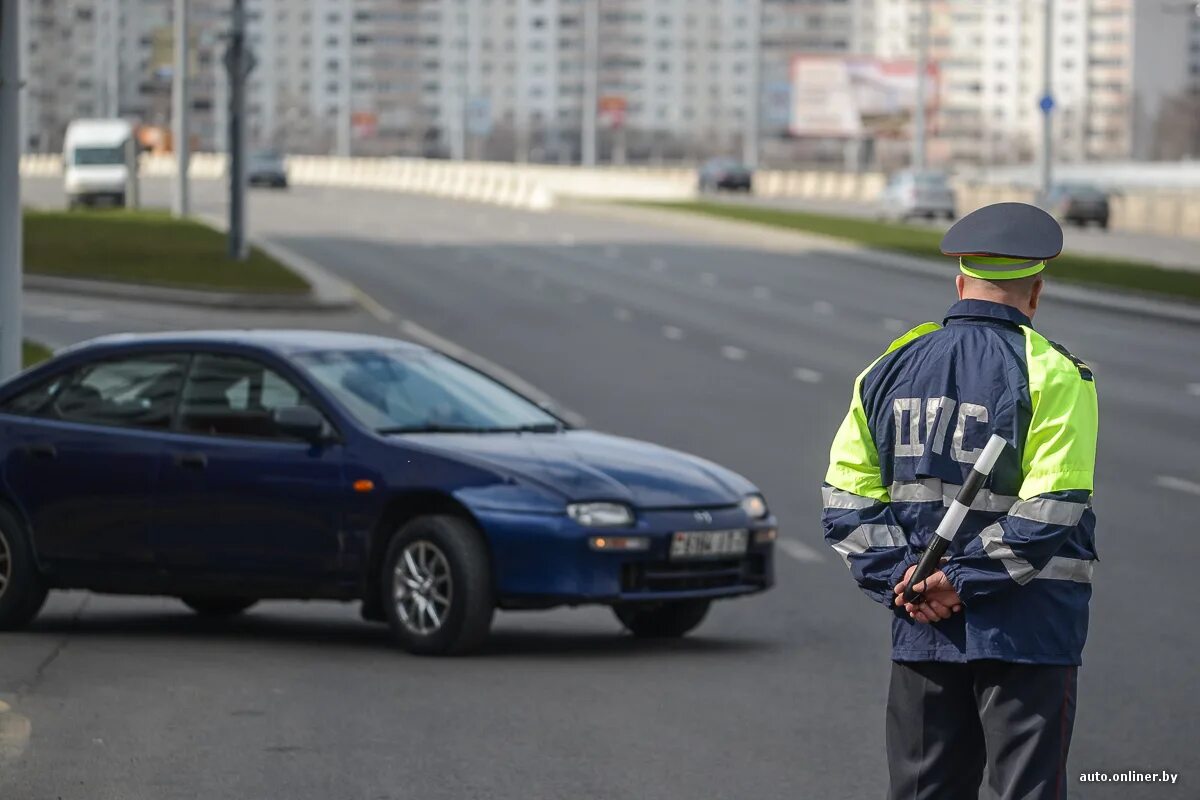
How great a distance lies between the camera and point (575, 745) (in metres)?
8.23

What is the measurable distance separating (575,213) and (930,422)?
7315 cm

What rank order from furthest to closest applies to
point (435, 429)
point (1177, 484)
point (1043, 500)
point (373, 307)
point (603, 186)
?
point (603, 186), point (373, 307), point (1177, 484), point (435, 429), point (1043, 500)

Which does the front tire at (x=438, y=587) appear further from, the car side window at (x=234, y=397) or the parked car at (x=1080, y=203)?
the parked car at (x=1080, y=203)

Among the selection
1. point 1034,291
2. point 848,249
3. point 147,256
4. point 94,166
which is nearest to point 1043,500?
point 1034,291

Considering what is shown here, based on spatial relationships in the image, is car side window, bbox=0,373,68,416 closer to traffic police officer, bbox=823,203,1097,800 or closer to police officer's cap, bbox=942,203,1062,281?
traffic police officer, bbox=823,203,1097,800

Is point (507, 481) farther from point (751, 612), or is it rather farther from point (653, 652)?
point (751, 612)

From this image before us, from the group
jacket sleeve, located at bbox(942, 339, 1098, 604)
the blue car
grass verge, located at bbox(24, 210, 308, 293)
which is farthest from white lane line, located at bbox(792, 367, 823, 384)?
jacket sleeve, located at bbox(942, 339, 1098, 604)

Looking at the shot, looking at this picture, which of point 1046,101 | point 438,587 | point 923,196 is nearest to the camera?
point 438,587

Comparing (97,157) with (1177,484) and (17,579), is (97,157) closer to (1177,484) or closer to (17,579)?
(1177,484)

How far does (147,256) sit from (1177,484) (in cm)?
2808

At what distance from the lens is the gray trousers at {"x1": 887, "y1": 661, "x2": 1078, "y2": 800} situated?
15.6ft

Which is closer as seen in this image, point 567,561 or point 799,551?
point 567,561

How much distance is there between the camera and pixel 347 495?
10586mm

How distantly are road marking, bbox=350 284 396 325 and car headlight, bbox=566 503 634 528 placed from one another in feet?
80.9
